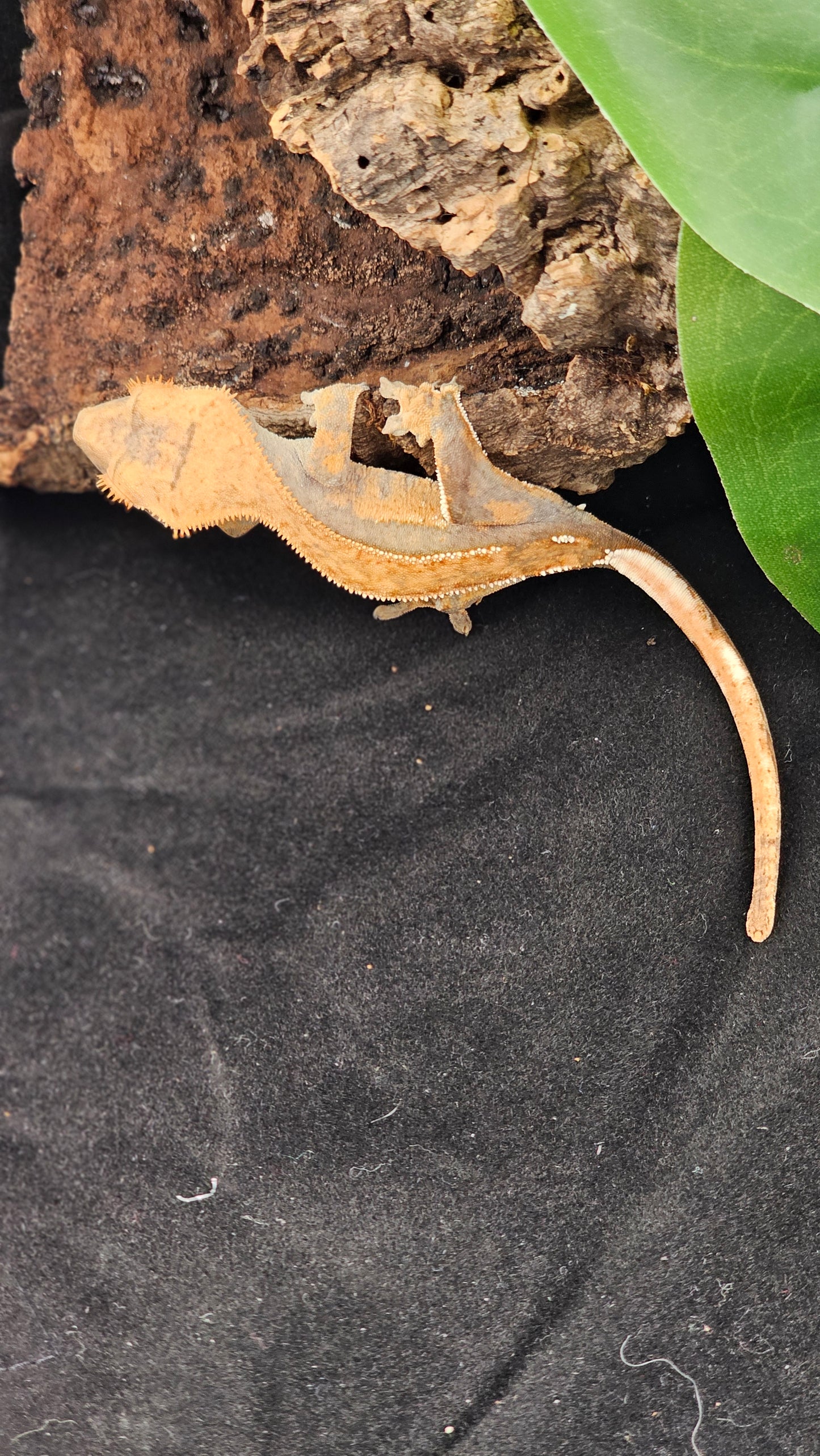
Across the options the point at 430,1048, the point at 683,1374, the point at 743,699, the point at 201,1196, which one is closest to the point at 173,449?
the point at 743,699

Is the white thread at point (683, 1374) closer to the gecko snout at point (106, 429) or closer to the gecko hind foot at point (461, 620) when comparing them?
the gecko hind foot at point (461, 620)

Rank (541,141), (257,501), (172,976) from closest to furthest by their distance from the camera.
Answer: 1. (541,141)
2. (257,501)
3. (172,976)

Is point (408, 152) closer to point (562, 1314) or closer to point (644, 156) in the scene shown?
point (644, 156)

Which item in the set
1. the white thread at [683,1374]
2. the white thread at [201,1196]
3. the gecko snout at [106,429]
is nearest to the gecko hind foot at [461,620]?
the gecko snout at [106,429]

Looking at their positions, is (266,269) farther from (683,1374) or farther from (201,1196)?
(683,1374)

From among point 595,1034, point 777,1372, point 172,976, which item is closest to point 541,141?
point 595,1034
